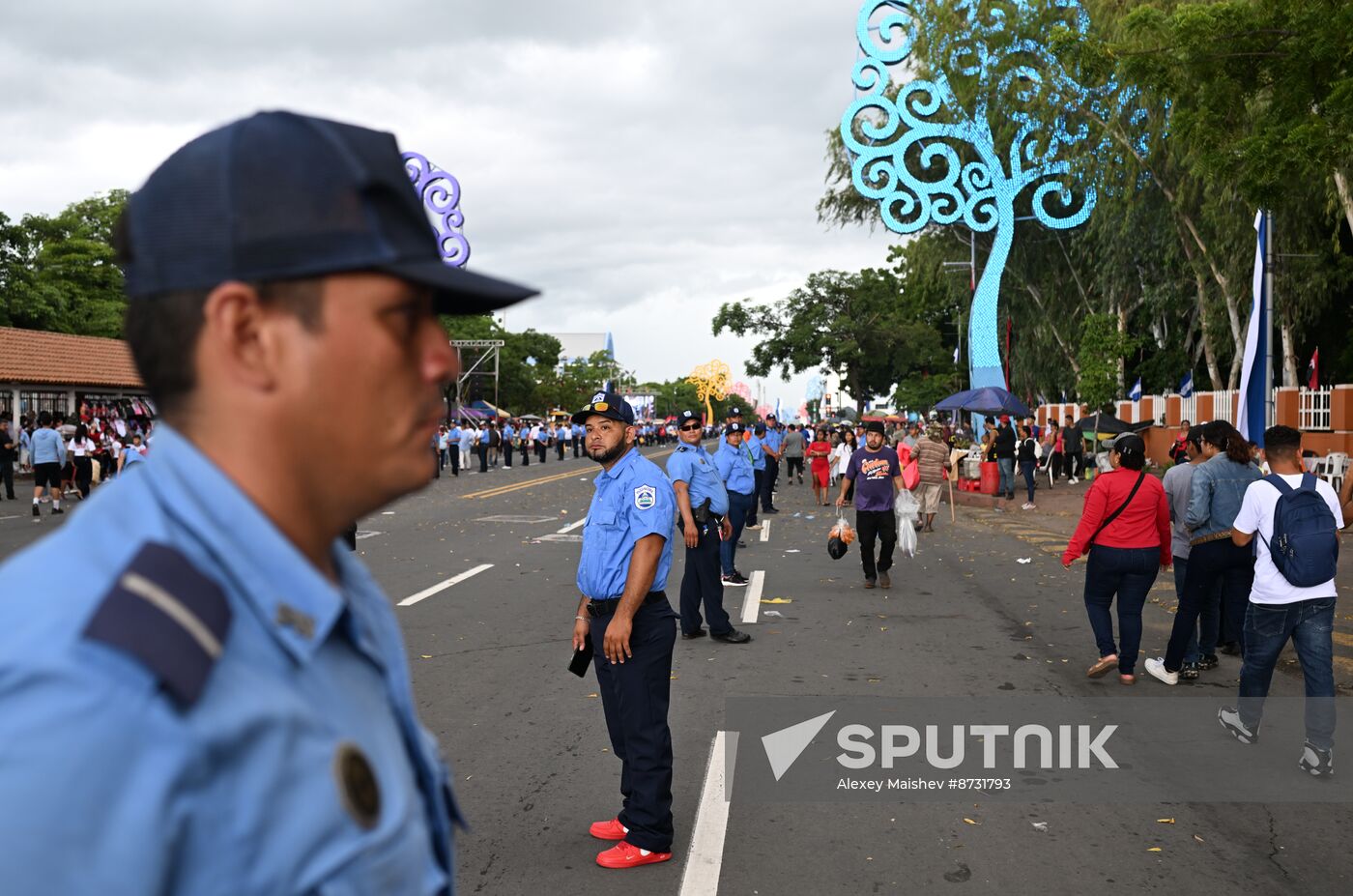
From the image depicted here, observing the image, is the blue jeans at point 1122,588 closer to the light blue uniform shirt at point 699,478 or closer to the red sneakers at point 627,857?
the light blue uniform shirt at point 699,478

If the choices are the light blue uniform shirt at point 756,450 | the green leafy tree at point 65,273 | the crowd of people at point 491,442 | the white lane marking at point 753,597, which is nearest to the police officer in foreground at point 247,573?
the white lane marking at point 753,597

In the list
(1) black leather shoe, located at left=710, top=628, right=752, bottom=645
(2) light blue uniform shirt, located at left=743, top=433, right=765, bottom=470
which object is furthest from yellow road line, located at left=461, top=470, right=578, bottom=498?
(1) black leather shoe, located at left=710, top=628, right=752, bottom=645

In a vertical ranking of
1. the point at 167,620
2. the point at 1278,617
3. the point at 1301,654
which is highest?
the point at 167,620

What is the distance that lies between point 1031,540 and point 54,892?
56.8 feet

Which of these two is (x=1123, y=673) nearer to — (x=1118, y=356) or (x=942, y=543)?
(x=942, y=543)

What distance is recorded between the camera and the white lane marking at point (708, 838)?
14.5ft

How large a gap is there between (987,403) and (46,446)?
805 inches

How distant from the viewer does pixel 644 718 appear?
4727 mm

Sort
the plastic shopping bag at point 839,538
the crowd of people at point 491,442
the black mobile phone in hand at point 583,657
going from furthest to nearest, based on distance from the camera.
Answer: the crowd of people at point 491,442 < the plastic shopping bag at point 839,538 < the black mobile phone in hand at point 583,657

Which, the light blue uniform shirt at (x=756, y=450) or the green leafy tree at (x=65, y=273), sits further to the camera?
the green leafy tree at (x=65, y=273)

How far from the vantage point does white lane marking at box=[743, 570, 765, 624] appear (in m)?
10.4

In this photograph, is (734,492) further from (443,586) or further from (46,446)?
(46,446)

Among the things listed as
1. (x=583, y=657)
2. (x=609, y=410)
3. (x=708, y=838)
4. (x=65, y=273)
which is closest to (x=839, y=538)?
(x=609, y=410)

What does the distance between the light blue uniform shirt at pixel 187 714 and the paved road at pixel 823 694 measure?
3589mm
